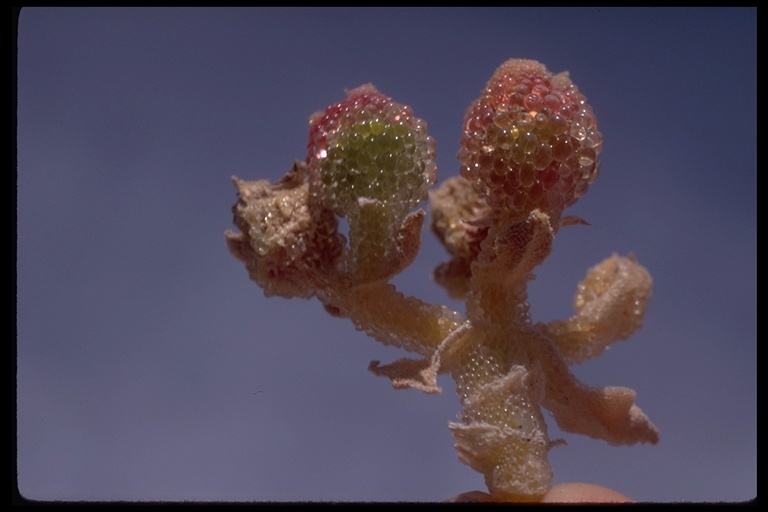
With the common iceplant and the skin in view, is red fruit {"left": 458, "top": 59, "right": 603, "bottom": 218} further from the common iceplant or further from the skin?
the skin

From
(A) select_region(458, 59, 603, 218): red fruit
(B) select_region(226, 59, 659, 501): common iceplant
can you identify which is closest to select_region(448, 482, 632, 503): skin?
(B) select_region(226, 59, 659, 501): common iceplant

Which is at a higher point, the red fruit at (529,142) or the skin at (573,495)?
the red fruit at (529,142)

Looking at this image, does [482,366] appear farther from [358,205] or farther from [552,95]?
[552,95]

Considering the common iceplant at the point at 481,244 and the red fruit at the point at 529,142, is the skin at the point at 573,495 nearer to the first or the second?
the common iceplant at the point at 481,244

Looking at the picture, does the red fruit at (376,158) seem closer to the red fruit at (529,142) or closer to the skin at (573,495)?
the red fruit at (529,142)

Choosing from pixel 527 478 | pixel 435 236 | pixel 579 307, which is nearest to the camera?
pixel 527 478

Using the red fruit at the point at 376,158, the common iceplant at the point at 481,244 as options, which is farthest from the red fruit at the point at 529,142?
the red fruit at the point at 376,158
